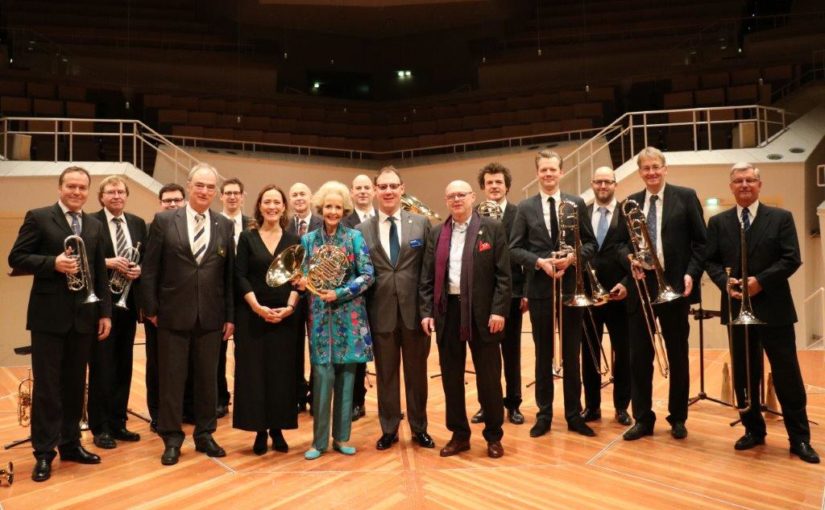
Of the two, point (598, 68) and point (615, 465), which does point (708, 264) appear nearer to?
point (615, 465)

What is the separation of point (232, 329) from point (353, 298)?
73 centimetres

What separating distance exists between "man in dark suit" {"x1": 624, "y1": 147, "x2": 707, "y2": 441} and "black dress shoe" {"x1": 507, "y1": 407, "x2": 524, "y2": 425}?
0.73m

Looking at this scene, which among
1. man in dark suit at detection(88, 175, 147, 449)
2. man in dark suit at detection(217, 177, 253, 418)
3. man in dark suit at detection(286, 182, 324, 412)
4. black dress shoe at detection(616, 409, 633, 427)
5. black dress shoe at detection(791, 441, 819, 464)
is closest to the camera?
black dress shoe at detection(791, 441, 819, 464)

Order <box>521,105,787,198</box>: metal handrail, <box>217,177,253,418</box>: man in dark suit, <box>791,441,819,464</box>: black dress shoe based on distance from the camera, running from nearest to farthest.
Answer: <box>791,441,819,464</box>: black dress shoe < <box>217,177,253,418</box>: man in dark suit < <box>521,105,787,198</box>: metal handrail

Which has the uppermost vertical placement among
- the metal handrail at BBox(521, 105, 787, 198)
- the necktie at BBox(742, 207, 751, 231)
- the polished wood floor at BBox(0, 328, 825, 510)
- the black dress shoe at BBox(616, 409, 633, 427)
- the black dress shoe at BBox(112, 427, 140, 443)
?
the metal handrail at BBox(521, 105, 787, 198)

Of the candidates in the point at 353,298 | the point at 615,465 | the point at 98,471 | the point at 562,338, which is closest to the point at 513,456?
the point at 615,465

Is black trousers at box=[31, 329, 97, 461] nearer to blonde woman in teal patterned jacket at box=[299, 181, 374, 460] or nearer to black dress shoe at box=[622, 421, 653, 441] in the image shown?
blonde woman in teal patterned jacket at box=[299, 181, 374, 460]

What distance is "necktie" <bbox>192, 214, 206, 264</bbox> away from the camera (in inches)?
160

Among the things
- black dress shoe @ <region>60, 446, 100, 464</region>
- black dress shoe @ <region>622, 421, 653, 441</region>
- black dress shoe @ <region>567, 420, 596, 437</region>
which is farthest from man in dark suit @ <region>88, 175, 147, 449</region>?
black dress shoe @ <region>622, 421, 653, 441</region>

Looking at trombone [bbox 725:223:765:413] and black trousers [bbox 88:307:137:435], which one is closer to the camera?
trombone [bbox 725:223:765:413]

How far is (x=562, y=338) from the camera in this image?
4.55 meters

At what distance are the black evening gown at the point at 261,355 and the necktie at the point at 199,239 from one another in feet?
0.68

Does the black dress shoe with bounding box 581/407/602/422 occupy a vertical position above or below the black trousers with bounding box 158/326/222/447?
below

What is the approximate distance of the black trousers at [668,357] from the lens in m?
4.33
